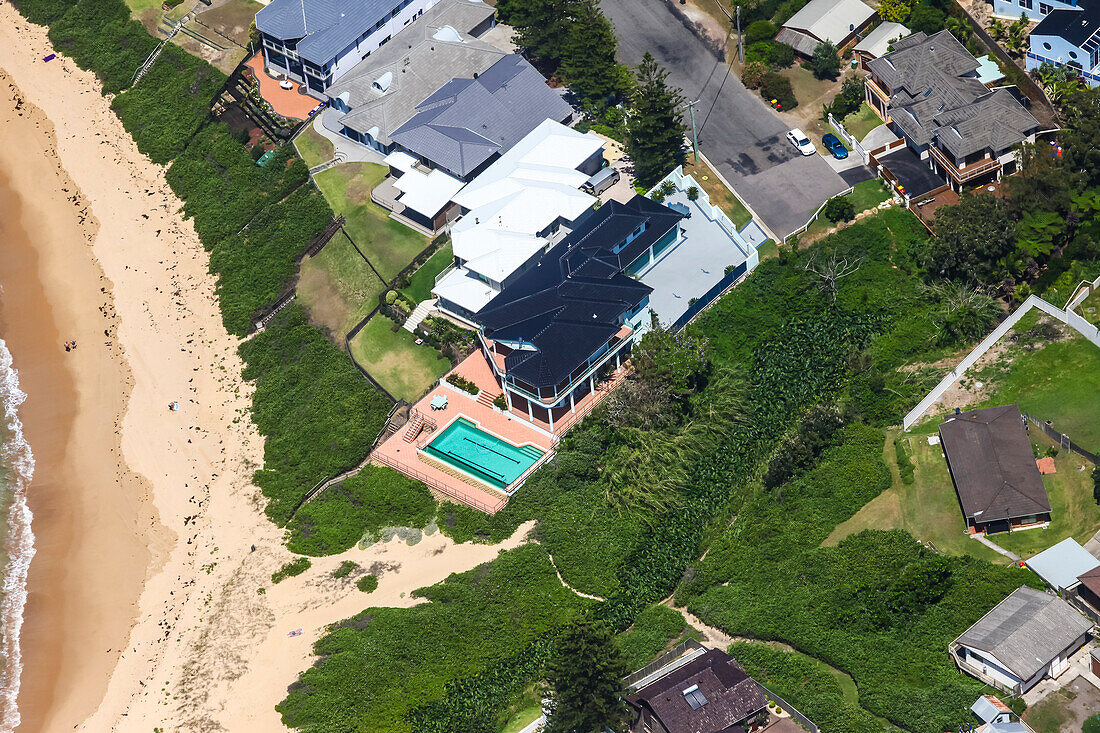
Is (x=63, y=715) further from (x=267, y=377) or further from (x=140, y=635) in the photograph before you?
(x=267, y=377)

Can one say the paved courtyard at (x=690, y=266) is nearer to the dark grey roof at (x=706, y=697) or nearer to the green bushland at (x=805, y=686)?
the green bushland at (x=805, y=686)

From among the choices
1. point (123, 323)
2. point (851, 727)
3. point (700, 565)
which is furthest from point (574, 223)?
point (851, 727)

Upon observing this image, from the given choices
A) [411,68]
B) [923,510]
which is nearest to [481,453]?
[923,510]

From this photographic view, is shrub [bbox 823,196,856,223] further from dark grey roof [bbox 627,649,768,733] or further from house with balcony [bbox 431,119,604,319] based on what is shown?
dark grey roof [bbox 627,649,768,733]

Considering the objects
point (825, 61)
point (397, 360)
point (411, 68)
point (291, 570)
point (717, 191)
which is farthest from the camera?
point (411, 68)

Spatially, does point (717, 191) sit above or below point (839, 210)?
above

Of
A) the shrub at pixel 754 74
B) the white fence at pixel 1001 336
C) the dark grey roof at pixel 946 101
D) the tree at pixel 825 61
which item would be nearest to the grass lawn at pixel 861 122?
the dark grey roof at pixel 946 101

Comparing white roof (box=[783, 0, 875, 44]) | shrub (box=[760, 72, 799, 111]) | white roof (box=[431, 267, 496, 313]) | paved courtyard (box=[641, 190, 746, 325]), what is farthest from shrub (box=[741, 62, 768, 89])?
white roof (box=[431, 267, 496, 313])

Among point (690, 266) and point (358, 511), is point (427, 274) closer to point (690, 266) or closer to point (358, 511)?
point (690, 266)
